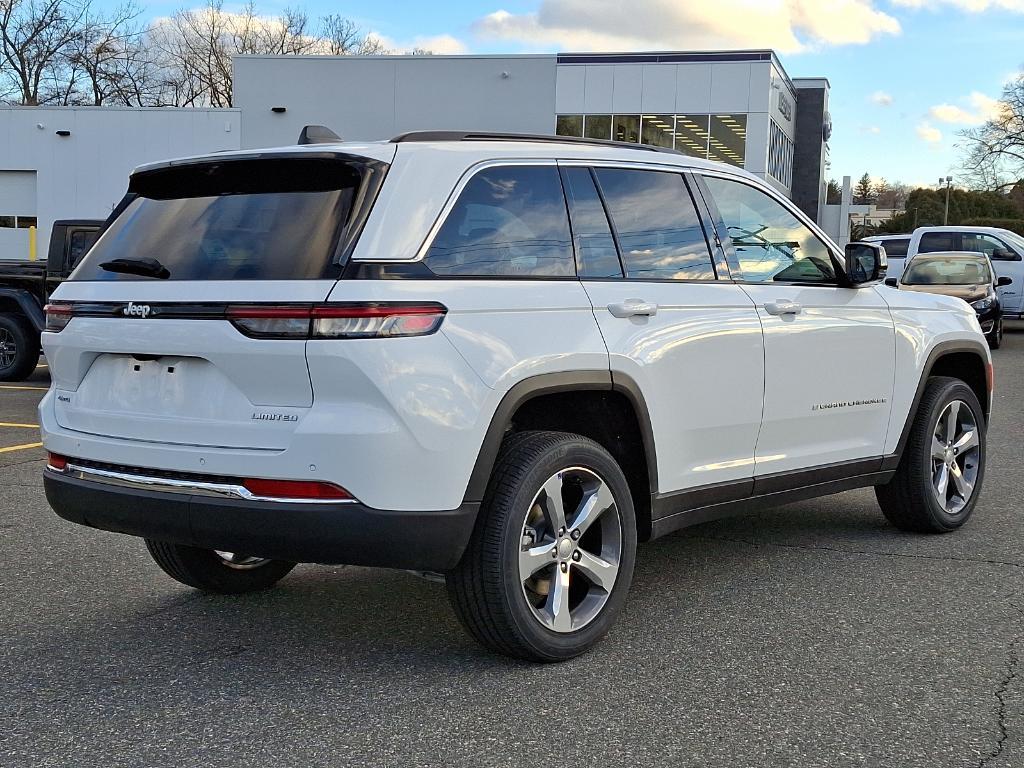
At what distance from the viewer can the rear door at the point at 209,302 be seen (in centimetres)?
361

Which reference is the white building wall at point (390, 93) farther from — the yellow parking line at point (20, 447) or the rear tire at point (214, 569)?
the rear tire at point (214, 569)

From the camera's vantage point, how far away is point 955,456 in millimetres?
6219

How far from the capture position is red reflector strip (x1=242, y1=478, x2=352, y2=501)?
3576 mm

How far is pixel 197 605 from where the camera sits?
4.82 meters

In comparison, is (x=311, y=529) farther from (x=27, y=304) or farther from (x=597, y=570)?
(x=27, y=304)

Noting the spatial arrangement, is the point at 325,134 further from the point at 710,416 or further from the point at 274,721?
the point at 274,721

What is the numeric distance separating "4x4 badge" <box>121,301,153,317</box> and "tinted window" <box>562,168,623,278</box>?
1494 mm

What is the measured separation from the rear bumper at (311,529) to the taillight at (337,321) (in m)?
0.52

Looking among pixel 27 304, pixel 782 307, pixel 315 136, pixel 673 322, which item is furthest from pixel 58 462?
pixel 27 304

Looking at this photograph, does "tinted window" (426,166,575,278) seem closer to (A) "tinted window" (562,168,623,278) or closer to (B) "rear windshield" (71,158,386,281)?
(A) "tinted window" (562,168,623,278)

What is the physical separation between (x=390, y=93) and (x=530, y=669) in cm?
3729

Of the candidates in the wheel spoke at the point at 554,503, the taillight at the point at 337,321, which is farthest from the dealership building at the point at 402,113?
the taillight at the point at 337,321

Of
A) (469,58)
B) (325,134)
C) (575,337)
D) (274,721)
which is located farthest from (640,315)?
(469,58)

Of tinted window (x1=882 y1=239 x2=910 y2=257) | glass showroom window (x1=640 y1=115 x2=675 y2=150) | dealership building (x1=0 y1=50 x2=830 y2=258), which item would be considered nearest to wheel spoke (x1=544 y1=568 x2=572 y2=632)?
tinted window (x1=882 y1=239 x2=910 y2=257)
